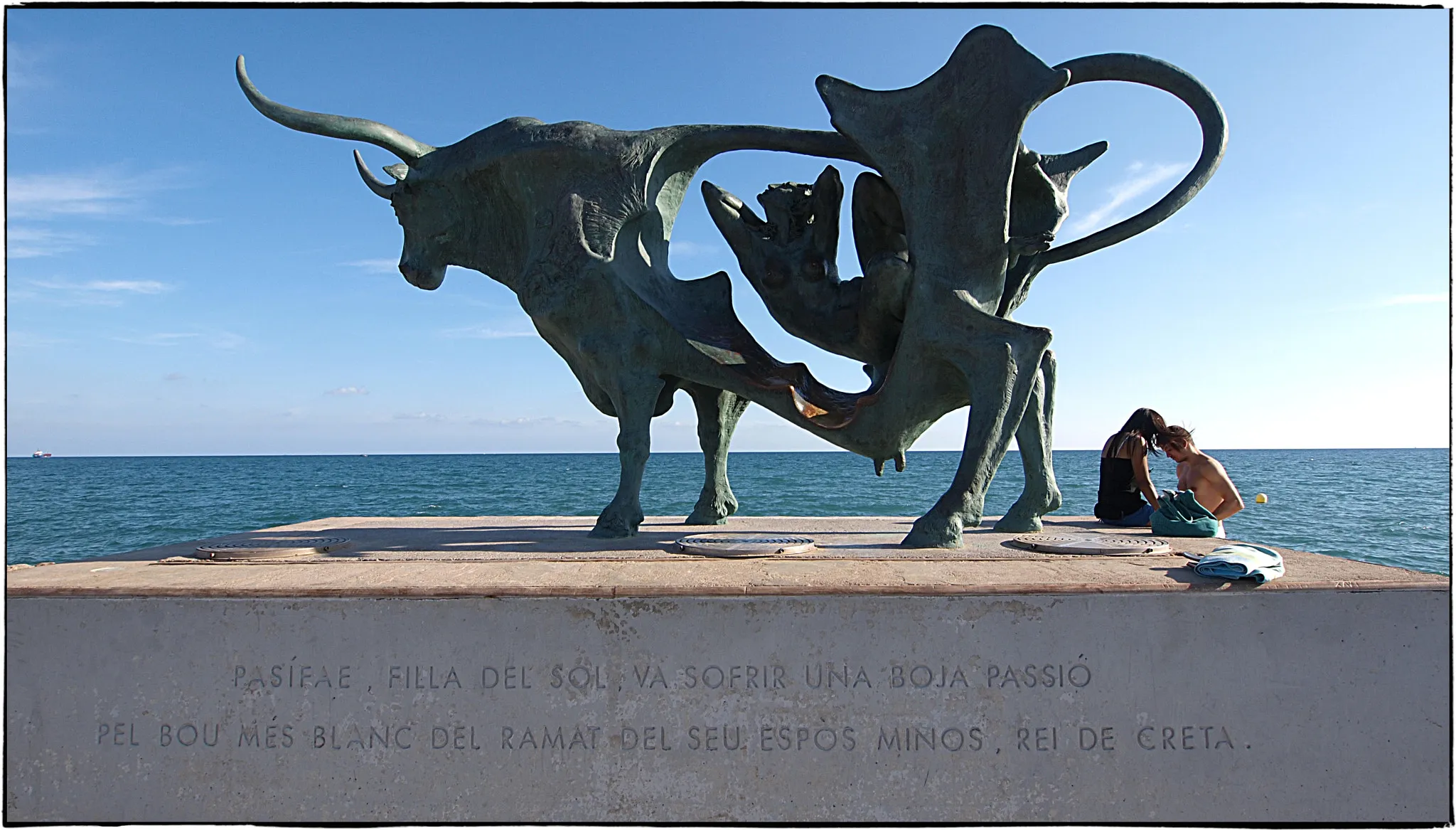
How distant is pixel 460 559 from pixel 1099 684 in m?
3.50

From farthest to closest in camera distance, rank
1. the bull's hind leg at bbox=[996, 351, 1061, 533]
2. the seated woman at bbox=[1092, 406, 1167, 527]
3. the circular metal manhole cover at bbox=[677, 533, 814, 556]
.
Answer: the seated woman at bbox=[1092, 406, 1167, 527] → the bull's hind leg at bbox=[996, 351, 1061, 533] → the circular metal manhole cover at bbox=[677, 533, 814, 556]

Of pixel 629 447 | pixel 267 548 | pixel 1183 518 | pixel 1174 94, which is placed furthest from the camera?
pixel 1183 518

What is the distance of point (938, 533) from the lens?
5.78 metres

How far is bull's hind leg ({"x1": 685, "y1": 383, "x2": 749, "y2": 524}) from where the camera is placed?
7.70 metres

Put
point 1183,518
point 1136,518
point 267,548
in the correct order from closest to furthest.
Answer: point 267,548 → point 1183,518 → point 1136,518

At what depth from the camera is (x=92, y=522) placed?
110ft

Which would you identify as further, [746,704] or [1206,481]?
[1206,481]

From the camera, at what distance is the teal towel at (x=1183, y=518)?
6.80 m

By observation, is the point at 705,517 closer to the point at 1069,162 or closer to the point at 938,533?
the point at 938,533

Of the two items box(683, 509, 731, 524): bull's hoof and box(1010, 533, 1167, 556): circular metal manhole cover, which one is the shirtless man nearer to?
box(1010, 533, 1167, 556): circular metal manhole cover

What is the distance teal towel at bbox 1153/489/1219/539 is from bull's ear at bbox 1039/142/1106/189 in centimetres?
255

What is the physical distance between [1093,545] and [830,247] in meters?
2.90

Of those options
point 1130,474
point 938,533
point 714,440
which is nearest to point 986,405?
point 938,533

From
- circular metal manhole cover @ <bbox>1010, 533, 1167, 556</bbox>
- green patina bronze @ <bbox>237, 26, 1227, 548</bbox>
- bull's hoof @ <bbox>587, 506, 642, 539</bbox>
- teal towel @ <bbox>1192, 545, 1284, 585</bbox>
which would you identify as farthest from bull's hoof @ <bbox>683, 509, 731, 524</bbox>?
teal towel @ <bbox>1192, 545, 1284, 585</bbox>
